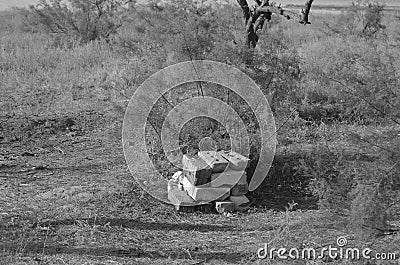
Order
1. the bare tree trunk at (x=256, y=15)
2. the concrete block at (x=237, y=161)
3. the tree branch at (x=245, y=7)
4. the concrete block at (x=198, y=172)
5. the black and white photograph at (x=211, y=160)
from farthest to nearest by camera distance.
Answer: the tree branch at (x=245, y=7)
the bare tree trunk at (x=256, y=15)
the concrete block at (x=237, y=161)
the concrete block at (x=198, y=172)
the black and white photograph at (x=211, y=160)

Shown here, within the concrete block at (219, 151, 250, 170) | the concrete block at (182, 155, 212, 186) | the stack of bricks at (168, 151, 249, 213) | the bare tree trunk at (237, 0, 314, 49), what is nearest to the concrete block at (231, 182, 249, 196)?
the stack of bricks at (168, 151, 249, 213)

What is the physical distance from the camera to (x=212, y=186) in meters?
5.32

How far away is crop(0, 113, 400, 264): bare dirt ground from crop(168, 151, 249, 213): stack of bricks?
4.2 inches

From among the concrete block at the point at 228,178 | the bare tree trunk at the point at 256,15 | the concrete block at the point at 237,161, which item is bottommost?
the concrete block at the point at 228,178

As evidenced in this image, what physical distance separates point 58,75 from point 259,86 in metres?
5.78

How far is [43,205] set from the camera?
5.30 m

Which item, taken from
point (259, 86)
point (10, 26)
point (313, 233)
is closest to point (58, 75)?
point (259, 86)

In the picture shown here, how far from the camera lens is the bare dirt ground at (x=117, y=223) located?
4.29 metres

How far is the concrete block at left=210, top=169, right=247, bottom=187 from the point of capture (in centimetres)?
531

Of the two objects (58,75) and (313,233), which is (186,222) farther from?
(58,75)

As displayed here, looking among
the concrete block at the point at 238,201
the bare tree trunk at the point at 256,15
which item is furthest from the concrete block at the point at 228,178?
the bare tree trunk at the point at 256,15

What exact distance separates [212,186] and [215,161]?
0.23m

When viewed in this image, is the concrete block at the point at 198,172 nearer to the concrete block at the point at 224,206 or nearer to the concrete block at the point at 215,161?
the concrete block at the point at 215,161

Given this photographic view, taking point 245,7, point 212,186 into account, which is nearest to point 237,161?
point 212,186
